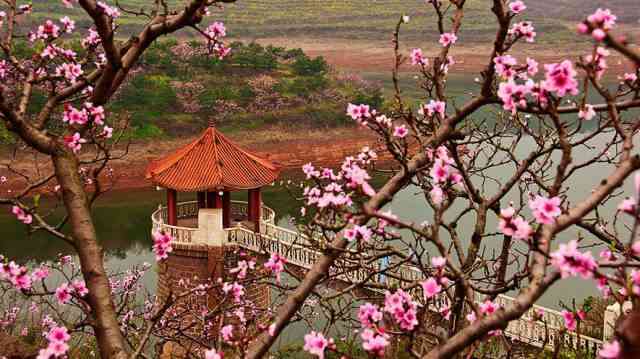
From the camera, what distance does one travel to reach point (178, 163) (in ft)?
54.1

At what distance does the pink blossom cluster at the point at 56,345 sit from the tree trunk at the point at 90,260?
0.21m

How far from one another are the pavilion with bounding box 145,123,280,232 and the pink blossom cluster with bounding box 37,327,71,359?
11.5 metres

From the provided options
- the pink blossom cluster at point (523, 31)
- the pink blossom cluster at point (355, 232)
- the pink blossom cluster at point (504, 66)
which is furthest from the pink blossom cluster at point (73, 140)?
the pink blossom cluster at point (523, 31)

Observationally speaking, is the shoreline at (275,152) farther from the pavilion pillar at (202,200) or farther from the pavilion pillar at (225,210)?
the pavilion pillar at (225,210)

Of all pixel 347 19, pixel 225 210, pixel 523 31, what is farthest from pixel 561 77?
pixel 347 19

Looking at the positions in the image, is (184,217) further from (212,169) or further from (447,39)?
(447,39)

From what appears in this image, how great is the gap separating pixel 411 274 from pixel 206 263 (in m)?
4.72

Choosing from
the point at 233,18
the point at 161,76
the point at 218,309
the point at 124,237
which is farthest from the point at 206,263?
the point at 233,18

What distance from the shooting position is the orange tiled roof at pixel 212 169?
16.0 meters

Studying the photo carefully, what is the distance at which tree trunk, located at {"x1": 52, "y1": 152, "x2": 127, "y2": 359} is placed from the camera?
4.26 metres

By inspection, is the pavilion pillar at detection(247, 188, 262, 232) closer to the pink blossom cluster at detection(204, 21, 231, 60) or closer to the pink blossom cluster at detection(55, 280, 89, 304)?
the pink blossom cluster at detection(204, 21, 231, 60)

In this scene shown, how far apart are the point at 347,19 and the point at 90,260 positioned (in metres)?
60.9

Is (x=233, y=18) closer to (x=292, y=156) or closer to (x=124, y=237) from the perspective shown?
(x=292, y=156)

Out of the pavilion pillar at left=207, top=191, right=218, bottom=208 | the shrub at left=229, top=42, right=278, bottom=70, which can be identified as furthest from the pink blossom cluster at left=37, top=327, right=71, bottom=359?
the shrub at left=229, top=42, right=278, bottom=70
